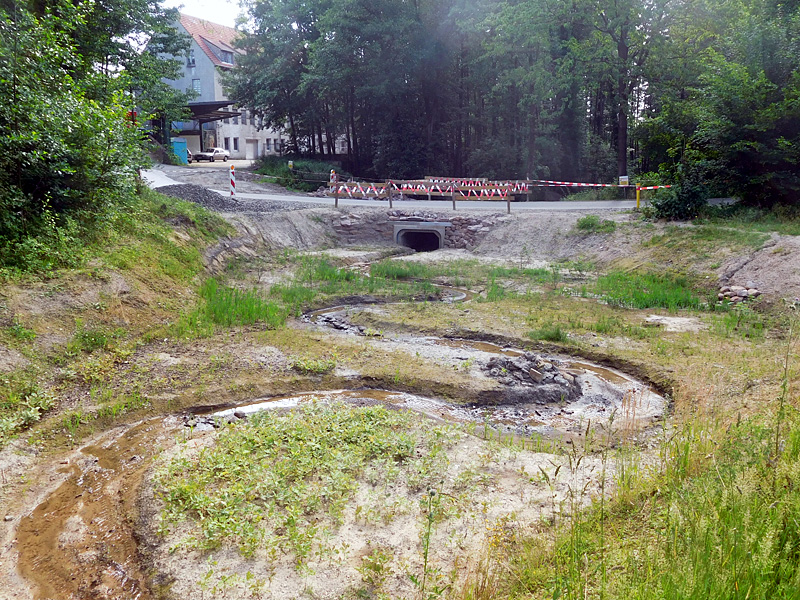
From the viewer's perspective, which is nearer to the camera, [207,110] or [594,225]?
[594,225]

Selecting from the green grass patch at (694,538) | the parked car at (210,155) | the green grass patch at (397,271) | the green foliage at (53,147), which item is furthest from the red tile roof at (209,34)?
the green grass patch at (694,538)

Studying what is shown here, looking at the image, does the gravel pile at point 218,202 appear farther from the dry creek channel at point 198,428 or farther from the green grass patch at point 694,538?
the green grass patch at point 694,538

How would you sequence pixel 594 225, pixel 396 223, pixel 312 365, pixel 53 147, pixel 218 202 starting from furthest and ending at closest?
pixel 396 223
pixel 218 202
pixel 594 225
pixel 53 147
pixel 312 365

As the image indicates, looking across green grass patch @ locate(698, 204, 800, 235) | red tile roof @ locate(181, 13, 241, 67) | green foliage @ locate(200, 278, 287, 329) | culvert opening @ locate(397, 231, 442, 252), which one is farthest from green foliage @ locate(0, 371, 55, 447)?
red tile roof @ locate(181, 13, 241, 67)

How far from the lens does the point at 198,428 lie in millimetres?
8172

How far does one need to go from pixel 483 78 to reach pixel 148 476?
34.3m

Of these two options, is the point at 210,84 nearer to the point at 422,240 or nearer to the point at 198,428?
the point at 422,240

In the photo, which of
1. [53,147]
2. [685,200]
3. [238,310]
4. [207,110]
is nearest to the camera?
[53,147]

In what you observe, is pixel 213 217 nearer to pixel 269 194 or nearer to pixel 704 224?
pixel 269 194

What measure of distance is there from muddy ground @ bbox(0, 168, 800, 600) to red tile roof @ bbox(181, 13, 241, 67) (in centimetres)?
4972

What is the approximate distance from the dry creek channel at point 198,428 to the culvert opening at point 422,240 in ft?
45.3

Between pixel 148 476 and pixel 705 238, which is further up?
pixel 705 238

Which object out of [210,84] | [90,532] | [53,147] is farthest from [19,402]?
[210,84]

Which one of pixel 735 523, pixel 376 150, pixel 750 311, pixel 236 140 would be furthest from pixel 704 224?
pixel 236 140
